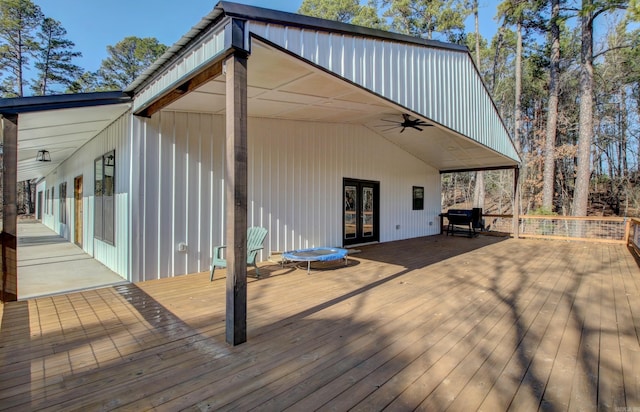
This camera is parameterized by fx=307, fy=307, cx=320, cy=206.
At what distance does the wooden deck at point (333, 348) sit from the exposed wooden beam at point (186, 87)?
2.45 meters

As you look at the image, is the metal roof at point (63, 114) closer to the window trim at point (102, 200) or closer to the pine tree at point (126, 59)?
the window trim at point (102, 200)

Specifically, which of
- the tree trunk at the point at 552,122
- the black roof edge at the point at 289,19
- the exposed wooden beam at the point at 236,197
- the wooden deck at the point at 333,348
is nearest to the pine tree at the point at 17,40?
the wooden deck at the point at 333,348

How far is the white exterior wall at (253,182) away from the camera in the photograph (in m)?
4.65

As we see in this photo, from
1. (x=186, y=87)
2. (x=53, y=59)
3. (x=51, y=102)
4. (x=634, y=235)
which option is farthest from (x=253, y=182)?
(x=53, y=59)

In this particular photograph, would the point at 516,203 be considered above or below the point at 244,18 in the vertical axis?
below

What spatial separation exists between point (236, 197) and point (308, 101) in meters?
3.16

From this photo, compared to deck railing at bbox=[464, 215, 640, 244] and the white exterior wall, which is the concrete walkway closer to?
the white exterior wall

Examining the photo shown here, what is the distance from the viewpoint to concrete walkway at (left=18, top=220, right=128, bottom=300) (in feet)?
13.8

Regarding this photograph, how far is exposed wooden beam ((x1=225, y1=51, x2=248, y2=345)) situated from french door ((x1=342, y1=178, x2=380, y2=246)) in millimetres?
5467

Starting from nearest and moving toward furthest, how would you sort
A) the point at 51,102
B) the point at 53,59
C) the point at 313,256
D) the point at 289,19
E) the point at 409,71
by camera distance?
the point at 289,19, the point at 51,102, the point at 409,71, the point at 313,256, the point at 53,59

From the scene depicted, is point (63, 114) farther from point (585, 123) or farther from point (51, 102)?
point (585, 123)

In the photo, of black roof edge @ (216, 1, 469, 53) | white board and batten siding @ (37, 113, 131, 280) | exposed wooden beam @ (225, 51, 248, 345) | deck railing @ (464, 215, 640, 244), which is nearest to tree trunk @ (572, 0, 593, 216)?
deck railing @ (464, 215, 640, 244)

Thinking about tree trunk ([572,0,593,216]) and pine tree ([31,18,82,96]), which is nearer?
tree trunk ([572,0,593,216])

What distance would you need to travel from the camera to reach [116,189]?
16.9 ft
